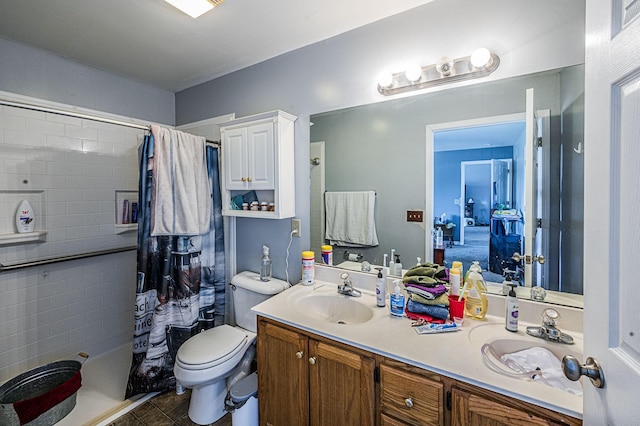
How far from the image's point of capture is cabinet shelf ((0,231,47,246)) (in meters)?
1.82

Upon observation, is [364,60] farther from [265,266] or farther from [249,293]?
→ [249,293]

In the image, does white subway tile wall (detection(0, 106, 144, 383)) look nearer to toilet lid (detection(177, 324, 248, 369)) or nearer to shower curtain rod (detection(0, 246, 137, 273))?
shower curtain rod (detection(0, 246, 137, 273))

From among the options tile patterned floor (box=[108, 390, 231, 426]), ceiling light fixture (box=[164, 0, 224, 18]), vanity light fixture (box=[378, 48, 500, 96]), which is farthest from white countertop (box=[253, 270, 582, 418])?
ceiling light fixture (box=[164, 0, 224, 18])

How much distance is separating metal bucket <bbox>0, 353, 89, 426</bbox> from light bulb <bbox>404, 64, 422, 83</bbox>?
8.82 feet

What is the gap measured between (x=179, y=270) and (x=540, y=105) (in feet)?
7.34

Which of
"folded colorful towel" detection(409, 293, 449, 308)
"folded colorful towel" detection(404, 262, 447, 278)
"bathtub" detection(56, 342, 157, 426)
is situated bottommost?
"bathtub" detection(56, 342, 157, 426)

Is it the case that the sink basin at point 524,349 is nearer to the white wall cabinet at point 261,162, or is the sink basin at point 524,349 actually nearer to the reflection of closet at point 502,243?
the reflection of closet at point 502,243

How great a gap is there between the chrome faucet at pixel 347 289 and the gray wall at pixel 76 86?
7.49 feet

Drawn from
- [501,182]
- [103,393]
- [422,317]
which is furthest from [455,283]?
[103,393]

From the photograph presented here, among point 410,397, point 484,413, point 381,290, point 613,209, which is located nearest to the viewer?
point 613,209

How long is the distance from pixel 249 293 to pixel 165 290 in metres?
0.55

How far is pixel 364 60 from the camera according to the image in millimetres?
1646

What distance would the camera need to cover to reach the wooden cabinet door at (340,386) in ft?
3.63

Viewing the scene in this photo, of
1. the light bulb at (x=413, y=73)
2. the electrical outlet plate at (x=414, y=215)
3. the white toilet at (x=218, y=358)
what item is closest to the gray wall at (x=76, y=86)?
the white toilet at (x=218, y=358)
